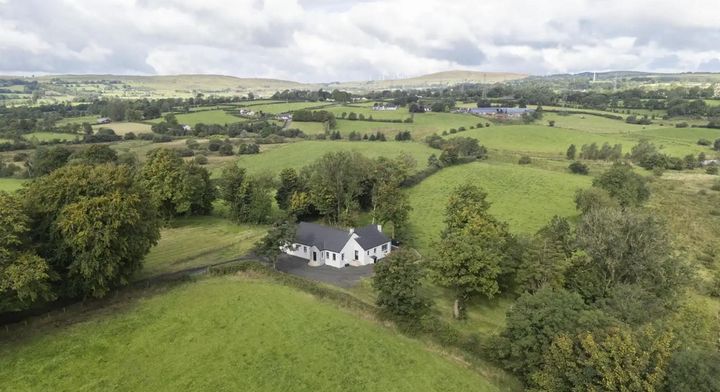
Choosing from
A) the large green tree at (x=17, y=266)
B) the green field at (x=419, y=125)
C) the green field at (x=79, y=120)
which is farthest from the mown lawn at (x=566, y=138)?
the green field at (x=79, y=120)

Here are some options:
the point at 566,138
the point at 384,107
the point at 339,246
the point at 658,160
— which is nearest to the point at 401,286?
the point at 339,246

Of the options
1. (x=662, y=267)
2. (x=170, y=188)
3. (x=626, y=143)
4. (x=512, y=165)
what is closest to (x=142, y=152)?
(x=170, y=188)

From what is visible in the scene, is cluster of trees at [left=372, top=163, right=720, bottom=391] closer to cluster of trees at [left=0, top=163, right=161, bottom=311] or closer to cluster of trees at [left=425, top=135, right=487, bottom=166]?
cluster of trees at [left=0, top=163, right=161, bottom=311]

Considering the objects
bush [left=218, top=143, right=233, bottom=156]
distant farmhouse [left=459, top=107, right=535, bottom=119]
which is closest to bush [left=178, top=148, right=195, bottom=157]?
bush [left=218, top=143, right=233, bottom=156]

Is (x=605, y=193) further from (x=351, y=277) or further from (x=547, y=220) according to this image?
(x=351, y=277)

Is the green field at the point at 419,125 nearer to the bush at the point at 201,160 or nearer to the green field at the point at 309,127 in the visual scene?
the green field at the point at 309,127

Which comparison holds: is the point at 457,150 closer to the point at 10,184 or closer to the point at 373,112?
the point at 373,112
